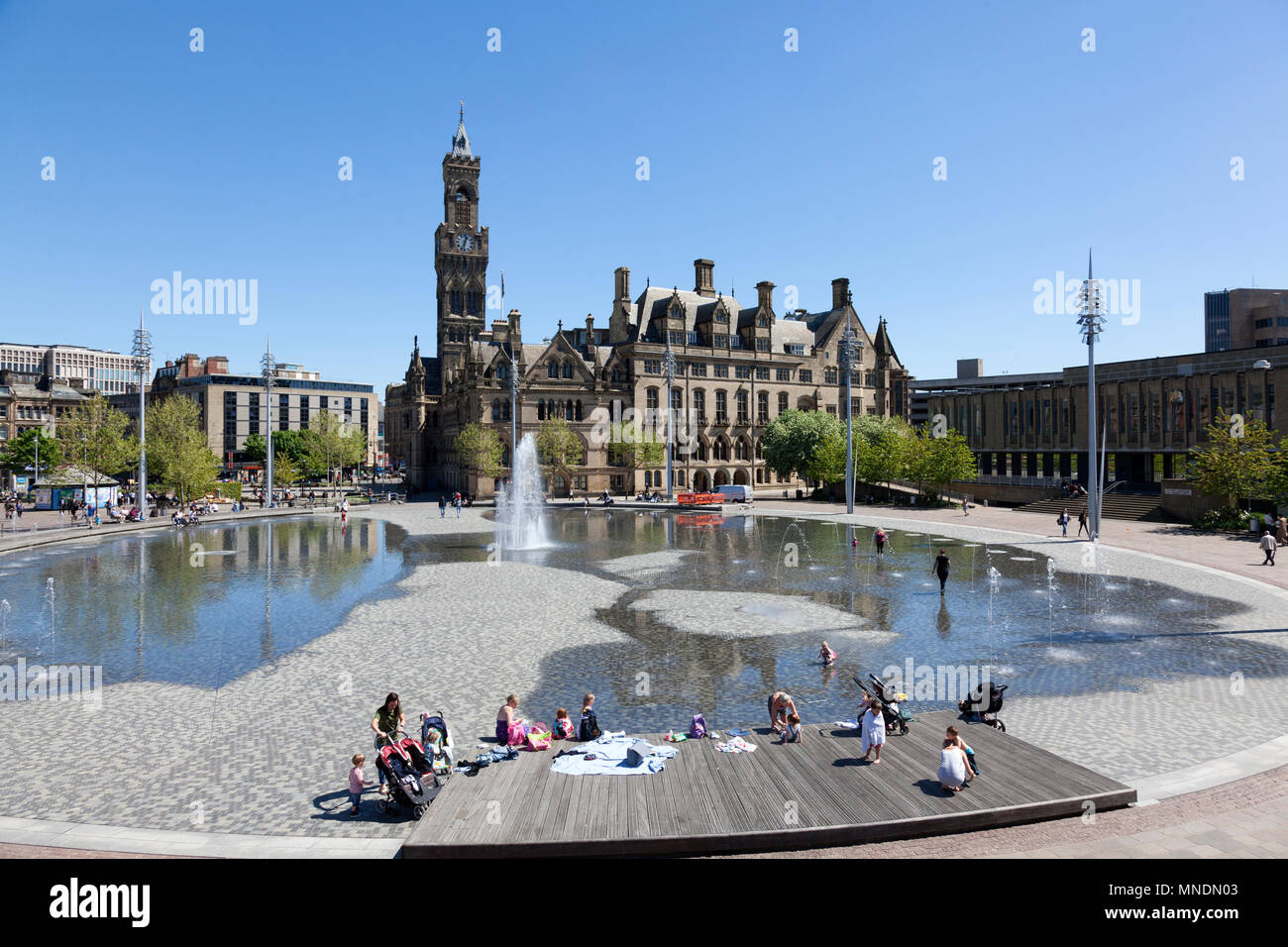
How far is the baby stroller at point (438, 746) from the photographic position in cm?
1288

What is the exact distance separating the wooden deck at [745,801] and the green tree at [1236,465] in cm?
4598

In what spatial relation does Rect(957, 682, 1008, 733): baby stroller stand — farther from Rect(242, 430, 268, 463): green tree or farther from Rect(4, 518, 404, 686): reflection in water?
Rect(242, 430, 268, 463): green tree

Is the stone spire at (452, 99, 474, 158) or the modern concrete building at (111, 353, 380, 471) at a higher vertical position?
the stone spire at (452, 99, 474, 158)

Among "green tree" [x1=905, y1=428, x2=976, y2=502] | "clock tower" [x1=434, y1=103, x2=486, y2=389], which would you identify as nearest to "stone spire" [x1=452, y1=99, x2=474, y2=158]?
"clock tower" [x1=434, y1=103, x2=486, y2=389]

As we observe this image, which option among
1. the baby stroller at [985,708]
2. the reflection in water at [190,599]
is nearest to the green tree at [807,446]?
the reflection in water at [190,599]

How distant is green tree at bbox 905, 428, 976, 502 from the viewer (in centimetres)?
6819

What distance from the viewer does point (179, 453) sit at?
70.9 meters

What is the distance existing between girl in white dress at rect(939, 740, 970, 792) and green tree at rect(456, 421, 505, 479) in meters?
73.6

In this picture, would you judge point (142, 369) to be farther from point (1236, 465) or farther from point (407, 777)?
point (1236, 465)

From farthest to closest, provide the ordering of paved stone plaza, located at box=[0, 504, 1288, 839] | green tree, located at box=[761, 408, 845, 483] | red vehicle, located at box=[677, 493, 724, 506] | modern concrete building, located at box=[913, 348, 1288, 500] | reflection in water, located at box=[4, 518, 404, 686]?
green tree, located at box=[761, 408, 845, 483] < red vehicle, located at box=[677, 493, 724, 506] < modern concrete building, located at box=[913, 348, 1288, 500] < reflection in water, located at box=[4, 518, 404, 686] < paved stone plaza, located at box=[0, 504, 1288, 839]

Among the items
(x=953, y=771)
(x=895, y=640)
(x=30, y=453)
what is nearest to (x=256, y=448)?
(x=30, y=453)

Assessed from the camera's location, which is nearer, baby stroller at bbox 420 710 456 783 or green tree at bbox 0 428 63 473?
baby stroller at bbox 420 710 456 783

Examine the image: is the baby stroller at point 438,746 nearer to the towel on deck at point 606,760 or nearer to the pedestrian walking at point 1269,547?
the towel on deck at point 606,760
